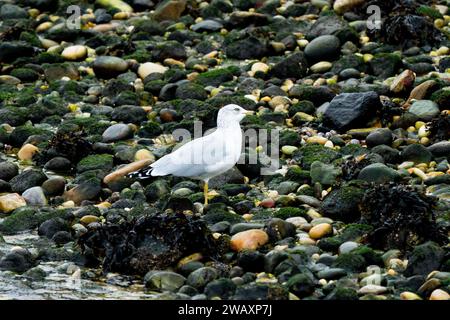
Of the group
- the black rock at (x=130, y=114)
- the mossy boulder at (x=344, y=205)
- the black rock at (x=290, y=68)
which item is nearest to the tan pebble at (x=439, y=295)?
the mossy boulder at (x=344, y=205)

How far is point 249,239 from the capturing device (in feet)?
34.4

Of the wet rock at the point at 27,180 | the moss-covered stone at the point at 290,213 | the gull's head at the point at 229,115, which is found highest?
the gull's head at the point at 229,115

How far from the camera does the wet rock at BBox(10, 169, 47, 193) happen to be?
12719mm

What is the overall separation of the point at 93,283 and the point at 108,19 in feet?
32.7

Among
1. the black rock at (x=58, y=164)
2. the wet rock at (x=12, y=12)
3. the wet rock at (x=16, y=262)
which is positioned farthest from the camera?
the wet rock at (x=12, y=12)

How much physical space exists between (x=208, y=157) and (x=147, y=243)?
165cm

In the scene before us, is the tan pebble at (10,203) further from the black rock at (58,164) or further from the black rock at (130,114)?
the black rock at (130,114)

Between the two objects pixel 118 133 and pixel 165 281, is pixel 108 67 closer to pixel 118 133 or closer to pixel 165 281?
pixel 118 133

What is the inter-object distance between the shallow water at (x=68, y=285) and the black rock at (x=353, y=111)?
15.3 ft

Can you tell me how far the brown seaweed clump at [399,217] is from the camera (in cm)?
1034

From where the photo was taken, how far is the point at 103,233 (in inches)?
425

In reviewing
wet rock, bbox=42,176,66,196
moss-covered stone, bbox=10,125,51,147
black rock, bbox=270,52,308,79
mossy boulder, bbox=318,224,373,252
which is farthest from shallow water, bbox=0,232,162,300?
black rock, bbox=270,52,308,79
